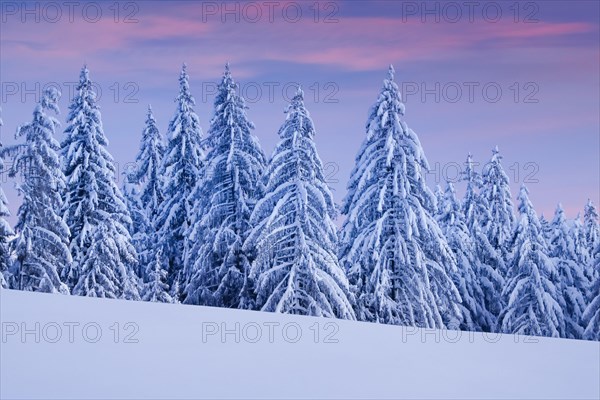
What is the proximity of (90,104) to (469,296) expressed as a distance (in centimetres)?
2103

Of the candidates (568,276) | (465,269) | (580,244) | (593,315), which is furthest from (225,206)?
(580,244)

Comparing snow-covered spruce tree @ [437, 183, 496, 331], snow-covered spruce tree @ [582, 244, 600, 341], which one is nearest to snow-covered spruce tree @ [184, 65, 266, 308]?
snow-covered spruce tree @ [437, 183, 496, 331]

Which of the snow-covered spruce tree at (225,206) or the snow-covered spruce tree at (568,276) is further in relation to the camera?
the snow-covered spruce tree at (568,276)

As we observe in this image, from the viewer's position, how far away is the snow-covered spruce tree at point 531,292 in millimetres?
32125

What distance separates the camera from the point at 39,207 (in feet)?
92.0

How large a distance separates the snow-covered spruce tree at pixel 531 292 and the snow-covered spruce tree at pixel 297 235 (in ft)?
38.7

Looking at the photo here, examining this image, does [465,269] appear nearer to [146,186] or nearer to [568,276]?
[568,276]

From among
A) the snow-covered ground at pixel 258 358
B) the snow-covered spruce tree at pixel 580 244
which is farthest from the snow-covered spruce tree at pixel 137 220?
the snow-covered spruce tree at pixel 580 244

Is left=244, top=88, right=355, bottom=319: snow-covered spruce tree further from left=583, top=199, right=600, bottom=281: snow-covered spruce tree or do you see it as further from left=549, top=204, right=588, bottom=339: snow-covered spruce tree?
left=583, top=199, right=600, bottom=281: snow-covered spruce tree

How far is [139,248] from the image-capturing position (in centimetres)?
3556

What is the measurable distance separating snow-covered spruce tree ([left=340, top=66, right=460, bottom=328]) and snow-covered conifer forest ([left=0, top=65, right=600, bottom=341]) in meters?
0.06

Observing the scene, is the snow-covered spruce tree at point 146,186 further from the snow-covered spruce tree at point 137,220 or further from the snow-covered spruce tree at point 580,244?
the snow-covered spruce tree at point 580,244

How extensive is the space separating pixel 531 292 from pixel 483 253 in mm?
4369

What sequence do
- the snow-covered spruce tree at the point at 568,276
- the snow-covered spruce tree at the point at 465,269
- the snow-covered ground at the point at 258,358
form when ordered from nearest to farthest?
the snow-covered ground at the point at 258,358, the snow-covered spruce tree at the point at 465,269, the snow-covered spruce tree at the point at 568,276
